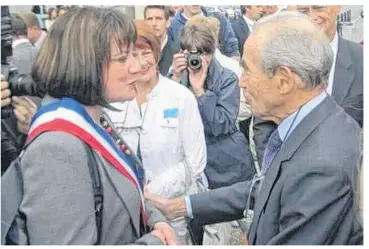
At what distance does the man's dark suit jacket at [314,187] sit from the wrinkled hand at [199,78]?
0.26m

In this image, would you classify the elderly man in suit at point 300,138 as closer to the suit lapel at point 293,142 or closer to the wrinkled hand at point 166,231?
the suit lapel at point 293,142

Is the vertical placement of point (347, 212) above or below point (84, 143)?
below

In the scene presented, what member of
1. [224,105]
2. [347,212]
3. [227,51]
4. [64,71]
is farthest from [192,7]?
[347,212]

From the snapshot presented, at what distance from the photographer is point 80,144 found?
3.69ft

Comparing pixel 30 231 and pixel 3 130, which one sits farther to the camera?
pixel 3 130

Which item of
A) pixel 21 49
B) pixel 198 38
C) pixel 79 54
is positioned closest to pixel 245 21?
pixel 198 38

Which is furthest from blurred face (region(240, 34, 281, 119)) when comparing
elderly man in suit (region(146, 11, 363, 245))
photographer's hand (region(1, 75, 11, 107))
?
photographer's hand (region(1, 75, 11, 107))

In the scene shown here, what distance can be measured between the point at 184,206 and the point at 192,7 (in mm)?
475

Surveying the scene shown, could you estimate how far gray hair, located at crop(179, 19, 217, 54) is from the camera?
4.43 feet

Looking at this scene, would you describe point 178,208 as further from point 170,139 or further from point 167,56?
point 167,56

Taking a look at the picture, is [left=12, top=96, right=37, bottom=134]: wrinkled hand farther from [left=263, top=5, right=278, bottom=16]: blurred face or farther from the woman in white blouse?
[left=263, top=5, right=278, bottom=16]: blurred face

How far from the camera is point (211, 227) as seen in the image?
1377 mm

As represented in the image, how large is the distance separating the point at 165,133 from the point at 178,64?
0.55ft
